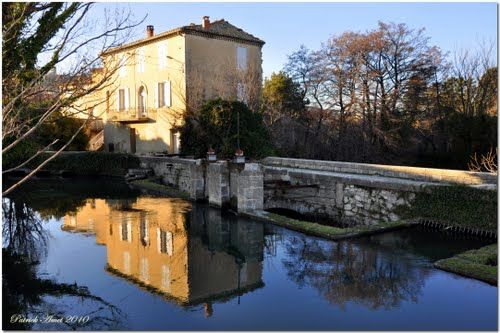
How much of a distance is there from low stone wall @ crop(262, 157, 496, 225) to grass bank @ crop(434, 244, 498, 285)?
2831 millimetres

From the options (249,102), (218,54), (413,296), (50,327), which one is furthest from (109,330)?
(218,54)

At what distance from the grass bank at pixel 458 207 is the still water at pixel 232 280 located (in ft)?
1.81

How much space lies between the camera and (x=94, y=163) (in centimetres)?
2802

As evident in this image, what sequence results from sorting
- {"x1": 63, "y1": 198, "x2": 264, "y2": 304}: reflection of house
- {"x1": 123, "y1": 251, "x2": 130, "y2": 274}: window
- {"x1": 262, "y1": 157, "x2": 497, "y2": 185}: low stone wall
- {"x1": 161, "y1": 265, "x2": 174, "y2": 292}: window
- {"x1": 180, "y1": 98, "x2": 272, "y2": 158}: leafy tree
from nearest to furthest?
{"x1": 161, "y1": 265, "x2": 174, "y2": 292}: window → {"x1": 63, "y1": 198, "x2": 264, "y2": 304}: reflection of house → {"x1": 123, "y1": 251, "x2": 130, "y2": 274}: window → {"x1": 262, "y1": 157, "x2": 497, "y2": 185}: low stone wall → {"x1": 180, "y1": 98, "x2": 272, "y2": 158}: leafy tree

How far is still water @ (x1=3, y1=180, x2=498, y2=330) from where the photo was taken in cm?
629

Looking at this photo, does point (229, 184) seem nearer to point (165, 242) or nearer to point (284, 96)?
point (165, 242)

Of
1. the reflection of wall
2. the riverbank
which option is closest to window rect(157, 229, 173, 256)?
the reflection of wall

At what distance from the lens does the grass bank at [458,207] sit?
389 inches

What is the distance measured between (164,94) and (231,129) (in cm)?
902

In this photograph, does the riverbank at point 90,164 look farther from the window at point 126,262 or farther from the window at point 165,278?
the window at point 165,278

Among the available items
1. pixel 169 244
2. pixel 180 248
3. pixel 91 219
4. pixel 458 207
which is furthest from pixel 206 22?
pixel 458 207

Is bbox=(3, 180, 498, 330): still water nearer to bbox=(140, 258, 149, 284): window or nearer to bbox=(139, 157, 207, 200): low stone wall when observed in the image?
bbox=(140, 258, 149, 284): window

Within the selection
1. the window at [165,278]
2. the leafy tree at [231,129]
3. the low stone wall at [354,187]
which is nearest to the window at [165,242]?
the window at [165,278]

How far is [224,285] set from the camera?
25.7 ft
